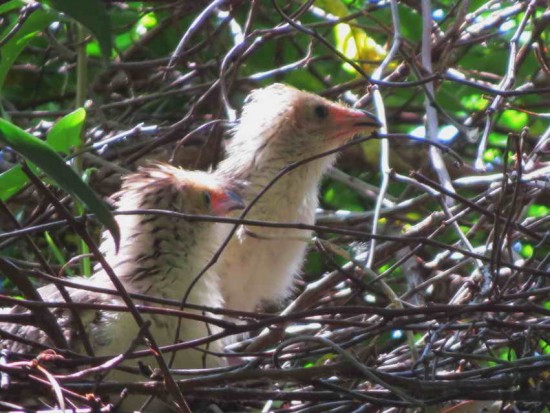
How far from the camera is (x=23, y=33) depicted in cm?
333

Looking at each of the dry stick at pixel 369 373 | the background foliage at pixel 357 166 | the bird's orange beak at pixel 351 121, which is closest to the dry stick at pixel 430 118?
the background foliage at pixel 357 166

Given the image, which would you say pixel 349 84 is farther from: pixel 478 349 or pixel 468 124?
pixel 478 349

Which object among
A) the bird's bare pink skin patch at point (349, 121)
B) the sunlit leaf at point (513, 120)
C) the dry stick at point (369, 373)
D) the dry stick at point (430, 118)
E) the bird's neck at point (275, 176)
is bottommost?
the sunlit leaf at point (513, 120)

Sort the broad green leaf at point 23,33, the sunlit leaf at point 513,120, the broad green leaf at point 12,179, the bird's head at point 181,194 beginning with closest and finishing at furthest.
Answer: the broad green leaf at point 12,179
the broad green leaf at point 23,33
the bird's head at point 181,194
the sunlit leaf at point 513,120

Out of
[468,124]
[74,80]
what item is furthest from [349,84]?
[74,80]

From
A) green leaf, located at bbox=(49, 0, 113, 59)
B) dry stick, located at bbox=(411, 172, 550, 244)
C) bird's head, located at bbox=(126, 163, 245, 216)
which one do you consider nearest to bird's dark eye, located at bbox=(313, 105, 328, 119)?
bird's head, located at bbox=(126, 163, 245, 216)

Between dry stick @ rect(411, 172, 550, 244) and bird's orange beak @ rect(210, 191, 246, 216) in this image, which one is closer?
dry stick @ rect(411, 172, 550, 244)

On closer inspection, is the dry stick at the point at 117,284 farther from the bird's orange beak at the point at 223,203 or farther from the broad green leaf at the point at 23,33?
Result: the bird's orange beak at the point at 223,203

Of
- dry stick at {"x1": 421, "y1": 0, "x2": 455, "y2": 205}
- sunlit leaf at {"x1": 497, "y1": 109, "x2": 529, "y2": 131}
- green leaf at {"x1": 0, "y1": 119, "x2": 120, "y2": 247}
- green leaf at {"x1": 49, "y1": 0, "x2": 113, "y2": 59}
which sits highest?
green leaf at {"x1": 49, "y1": 0, "x2": 113, "y2": 59}

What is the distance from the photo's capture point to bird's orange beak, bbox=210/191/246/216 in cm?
388

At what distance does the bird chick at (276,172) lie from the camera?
3.96 meters

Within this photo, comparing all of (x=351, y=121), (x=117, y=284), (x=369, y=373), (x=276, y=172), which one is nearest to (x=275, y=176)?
(x=276, y=172)

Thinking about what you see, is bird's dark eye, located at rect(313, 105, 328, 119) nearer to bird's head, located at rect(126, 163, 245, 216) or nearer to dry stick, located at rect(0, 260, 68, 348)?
bird's head, located at rect(126, 163, 245, 216)

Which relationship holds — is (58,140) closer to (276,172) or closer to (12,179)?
(12,179)
